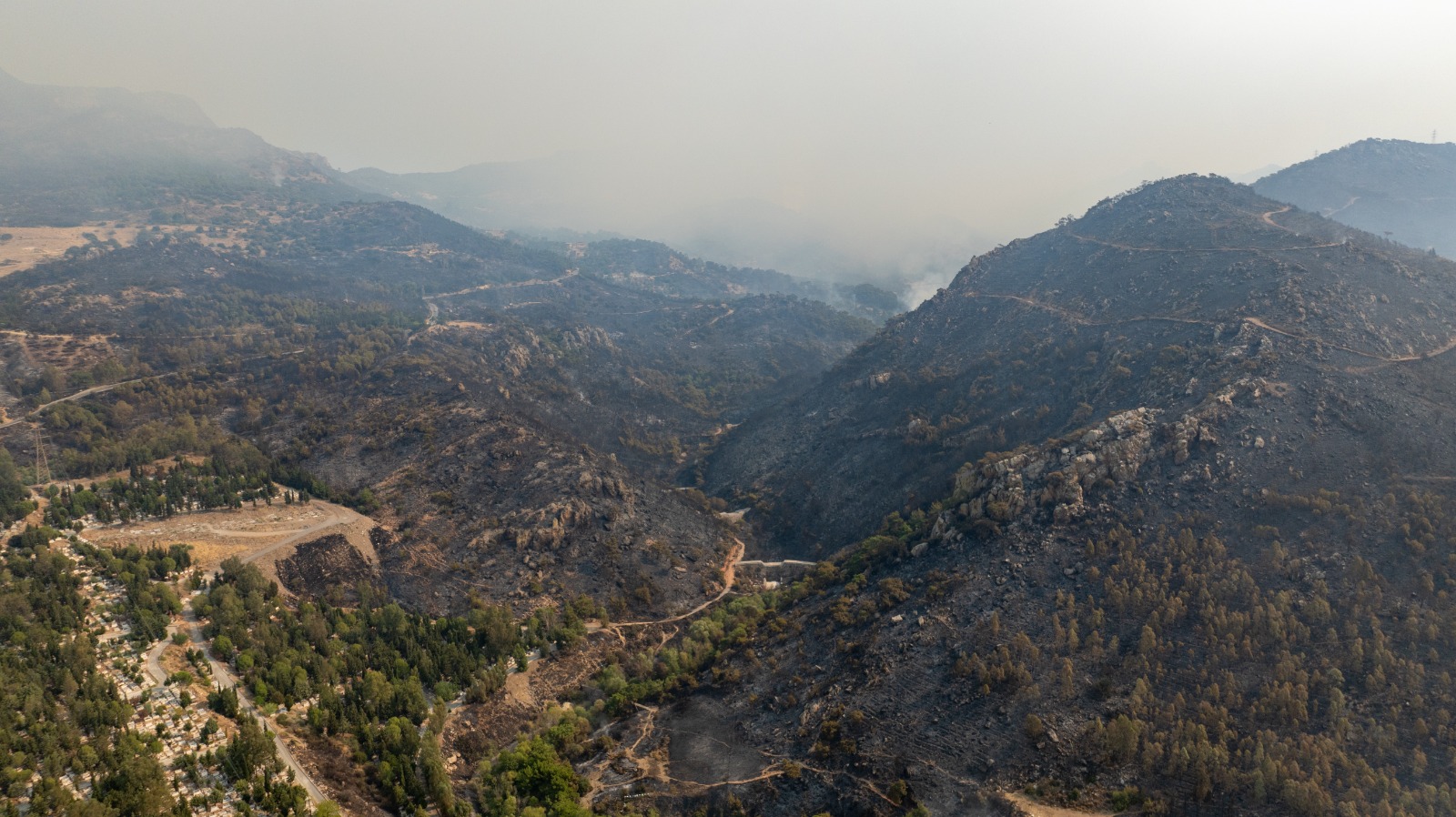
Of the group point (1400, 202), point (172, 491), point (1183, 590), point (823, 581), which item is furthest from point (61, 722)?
point (1400, 202)

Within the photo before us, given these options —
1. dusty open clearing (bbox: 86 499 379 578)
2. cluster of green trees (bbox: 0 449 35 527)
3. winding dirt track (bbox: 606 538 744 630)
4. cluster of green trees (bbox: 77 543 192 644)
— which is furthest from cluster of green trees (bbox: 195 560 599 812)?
cluster of green trees (bbox: 0 449 35 527)

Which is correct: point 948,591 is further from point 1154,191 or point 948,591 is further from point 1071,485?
point 1154,191

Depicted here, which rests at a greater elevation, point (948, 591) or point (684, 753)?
point (948, 591)

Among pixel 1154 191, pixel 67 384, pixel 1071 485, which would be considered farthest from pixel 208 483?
pixel 1154 191

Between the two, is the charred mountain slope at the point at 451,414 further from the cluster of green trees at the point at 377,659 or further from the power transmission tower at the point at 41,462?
the cluster of green trees at the point at 377,659

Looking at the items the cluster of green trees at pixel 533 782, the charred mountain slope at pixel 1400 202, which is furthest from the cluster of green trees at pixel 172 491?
the charred mountain slope at pixel 1400 202

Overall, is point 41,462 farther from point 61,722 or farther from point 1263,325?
point 1263,325
